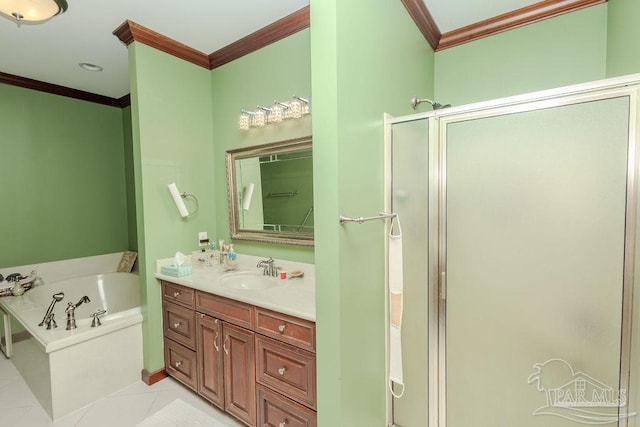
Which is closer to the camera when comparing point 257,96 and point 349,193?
point 349,193

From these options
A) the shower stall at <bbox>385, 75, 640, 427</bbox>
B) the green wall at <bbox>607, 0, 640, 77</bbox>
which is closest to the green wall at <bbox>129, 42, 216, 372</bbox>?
the shower stall at <bbox>385, 75, 640, 427</bbox>

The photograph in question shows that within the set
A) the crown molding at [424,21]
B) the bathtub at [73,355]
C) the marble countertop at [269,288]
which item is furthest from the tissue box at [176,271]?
the crown molding at [424,21]

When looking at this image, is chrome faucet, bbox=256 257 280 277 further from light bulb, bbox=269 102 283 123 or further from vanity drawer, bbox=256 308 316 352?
light bulb, bbox=269 102 283 123

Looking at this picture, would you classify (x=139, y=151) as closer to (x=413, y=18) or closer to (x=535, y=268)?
(x=413, y=18)

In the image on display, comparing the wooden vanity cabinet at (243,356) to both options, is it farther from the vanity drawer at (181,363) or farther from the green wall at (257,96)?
the green wall at (257,96)

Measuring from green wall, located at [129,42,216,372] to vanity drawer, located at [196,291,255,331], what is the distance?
595 mm

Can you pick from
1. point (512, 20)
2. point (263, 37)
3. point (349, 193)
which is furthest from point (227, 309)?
point (512, 20)

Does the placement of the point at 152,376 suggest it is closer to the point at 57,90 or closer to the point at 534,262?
the point at 534,262

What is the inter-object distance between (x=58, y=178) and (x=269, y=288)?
2913 millimetres

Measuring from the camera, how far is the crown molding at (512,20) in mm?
1771

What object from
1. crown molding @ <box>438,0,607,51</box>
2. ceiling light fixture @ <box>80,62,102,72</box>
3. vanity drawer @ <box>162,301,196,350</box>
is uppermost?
ceiling light fixture @ <box>80,62,102,72</box>

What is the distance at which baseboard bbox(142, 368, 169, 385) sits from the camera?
2160 mm

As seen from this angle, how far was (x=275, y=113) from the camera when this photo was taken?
6.82ft

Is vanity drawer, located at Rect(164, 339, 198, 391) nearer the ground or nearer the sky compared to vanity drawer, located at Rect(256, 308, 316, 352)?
nearer the ground
